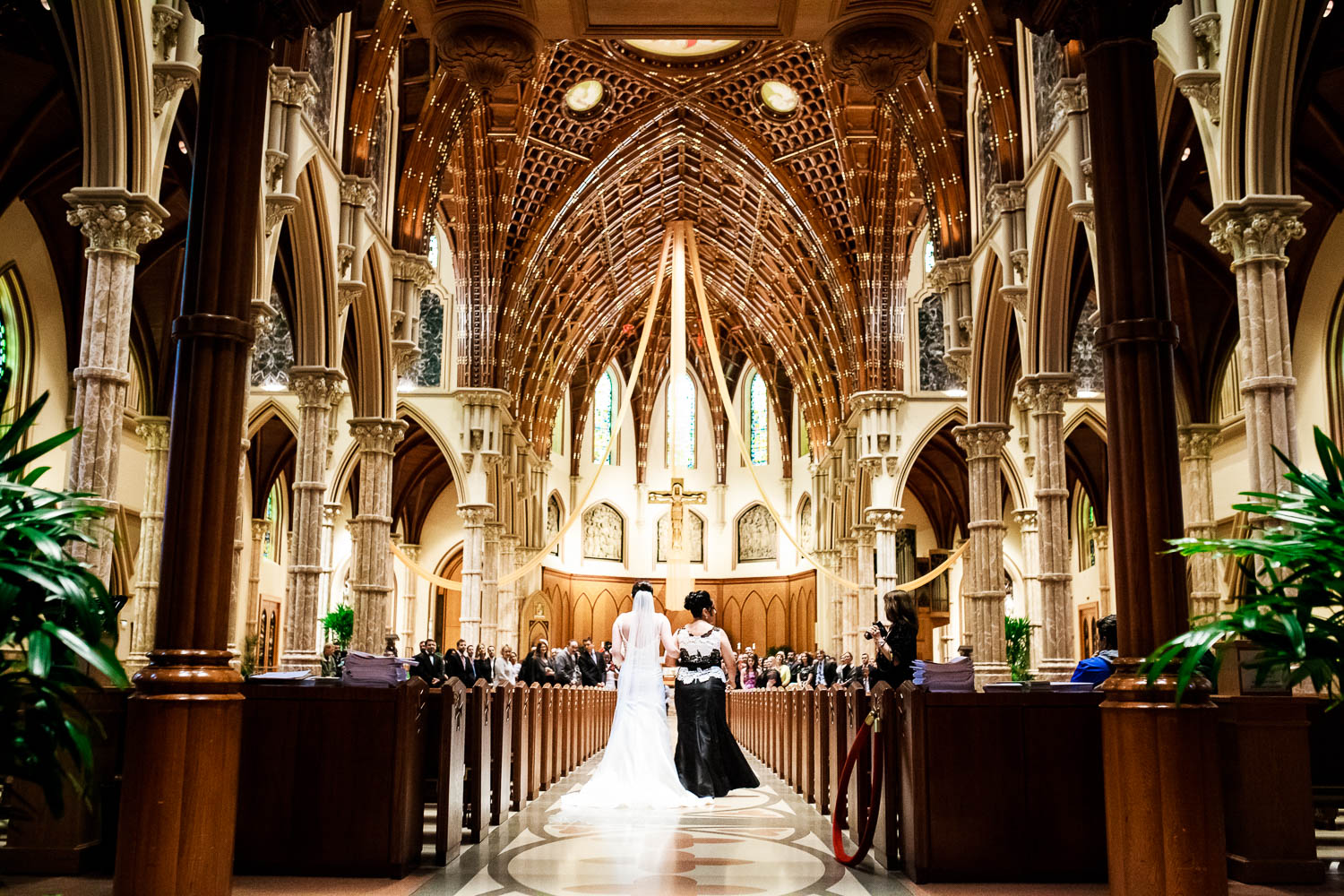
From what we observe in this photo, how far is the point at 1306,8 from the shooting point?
363 inches

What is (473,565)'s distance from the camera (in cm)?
2259

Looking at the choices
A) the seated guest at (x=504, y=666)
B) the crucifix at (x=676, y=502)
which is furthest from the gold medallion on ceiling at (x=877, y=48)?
the crucifix at (x=676, y=502)

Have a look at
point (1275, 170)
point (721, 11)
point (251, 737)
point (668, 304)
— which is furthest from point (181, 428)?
point (668, 304)

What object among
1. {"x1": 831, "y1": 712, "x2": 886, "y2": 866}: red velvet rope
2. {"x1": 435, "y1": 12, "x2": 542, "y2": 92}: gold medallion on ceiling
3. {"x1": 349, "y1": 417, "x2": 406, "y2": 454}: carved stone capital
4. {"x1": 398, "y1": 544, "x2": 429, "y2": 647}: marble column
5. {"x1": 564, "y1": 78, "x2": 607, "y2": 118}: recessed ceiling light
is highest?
{"x1": 564, "y1": 78, "x2": 607, "y2": 118}: recessed ceiling light

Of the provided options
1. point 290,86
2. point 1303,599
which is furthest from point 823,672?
point 1303,599

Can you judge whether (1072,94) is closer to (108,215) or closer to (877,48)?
(877,48)

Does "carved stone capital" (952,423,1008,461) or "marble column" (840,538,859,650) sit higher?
"carved stone capital" (952,423,1008,461)

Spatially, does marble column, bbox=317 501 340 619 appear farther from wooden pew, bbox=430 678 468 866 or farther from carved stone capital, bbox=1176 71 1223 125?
carved stone capital, bbox=1176 71 1223 125

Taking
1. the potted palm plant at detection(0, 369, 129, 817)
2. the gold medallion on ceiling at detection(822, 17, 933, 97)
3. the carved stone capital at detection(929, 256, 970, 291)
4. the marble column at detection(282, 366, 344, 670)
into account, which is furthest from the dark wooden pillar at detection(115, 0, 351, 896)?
the carved stone capital at detection(929, 256, 970, 291)

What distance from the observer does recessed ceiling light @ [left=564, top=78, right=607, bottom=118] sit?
2278cm

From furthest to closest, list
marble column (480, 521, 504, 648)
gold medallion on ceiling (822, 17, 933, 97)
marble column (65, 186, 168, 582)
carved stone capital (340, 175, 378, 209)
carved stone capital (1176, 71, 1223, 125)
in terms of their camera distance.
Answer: marble column (480, 521, 504, 648), carved stone capital (340, 175, 378, 209), carved stone capital (1176, 71, 1223, 125), marble column (65, 186, 168, 582), gold medallion on ceiling (822, 17, 933, 97)

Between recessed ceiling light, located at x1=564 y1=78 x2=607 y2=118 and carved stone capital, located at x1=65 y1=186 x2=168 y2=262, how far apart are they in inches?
569

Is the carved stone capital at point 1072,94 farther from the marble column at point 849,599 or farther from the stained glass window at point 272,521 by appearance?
the stained glass window at point 272,521

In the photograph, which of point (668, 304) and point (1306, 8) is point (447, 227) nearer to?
point (668, 304)
